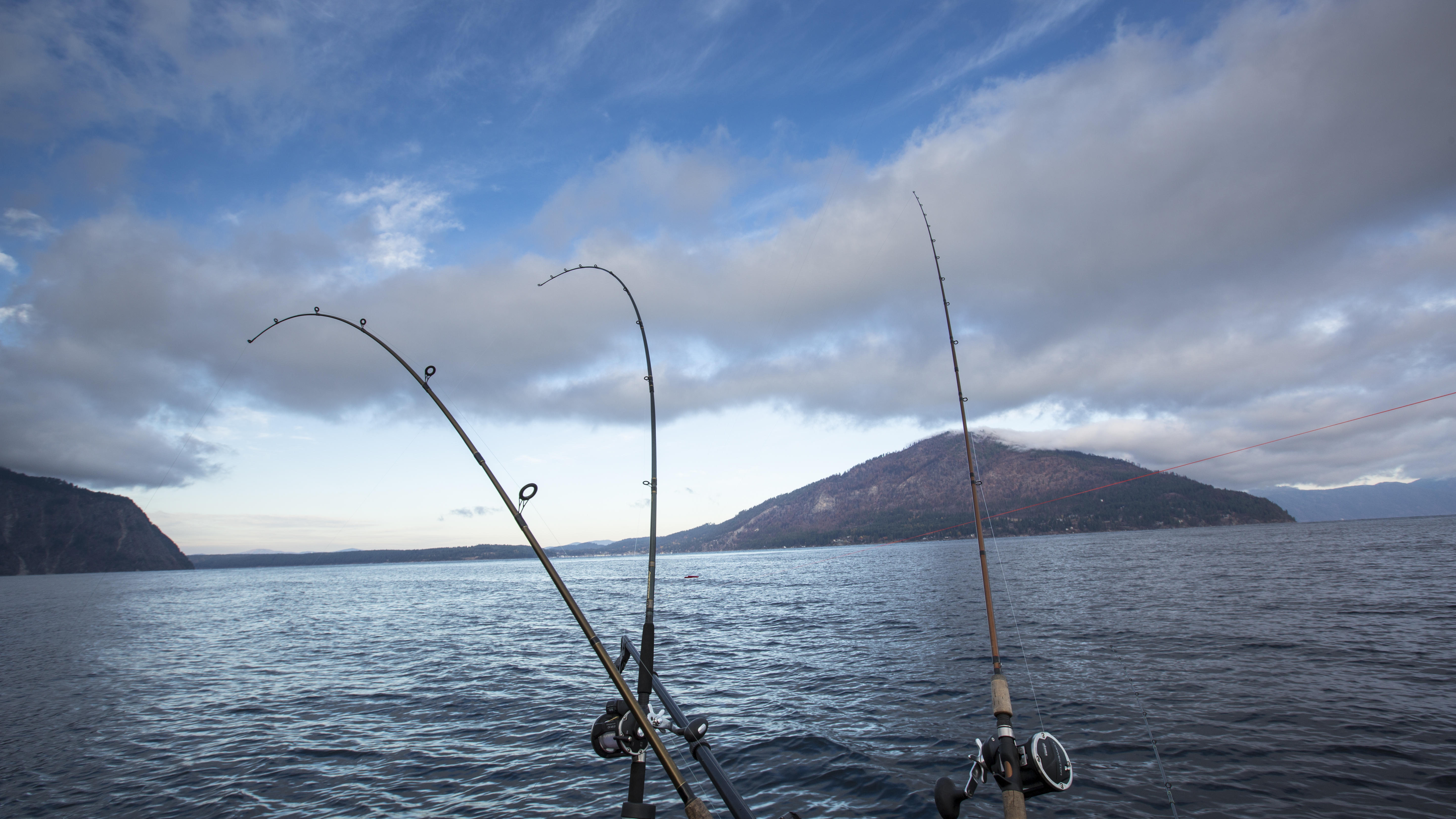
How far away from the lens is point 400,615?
1828 inches

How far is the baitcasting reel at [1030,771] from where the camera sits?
Answer: 15.2 feet

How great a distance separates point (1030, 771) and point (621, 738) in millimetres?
3910

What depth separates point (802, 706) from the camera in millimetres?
15195

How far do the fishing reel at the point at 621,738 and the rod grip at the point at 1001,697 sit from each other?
340 cm

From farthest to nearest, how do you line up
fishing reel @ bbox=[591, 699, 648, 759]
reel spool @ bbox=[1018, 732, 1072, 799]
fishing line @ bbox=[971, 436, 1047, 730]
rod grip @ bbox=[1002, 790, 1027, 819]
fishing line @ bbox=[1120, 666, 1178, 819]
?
fishing line @ bbox=[971, 436, 1047, 730]
fishing line @ bbox=[1120, 666, 1178, 819]
fishing reel @ bbox=[591, 699, 648, 759]
reel spool @ bbox=[1018, 732, 1072, 799]
rod grip @ bbox=[1002, 790, 1027, 819]

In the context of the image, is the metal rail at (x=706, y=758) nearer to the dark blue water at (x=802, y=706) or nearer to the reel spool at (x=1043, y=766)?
the reel spool at (x=1043, y=766)

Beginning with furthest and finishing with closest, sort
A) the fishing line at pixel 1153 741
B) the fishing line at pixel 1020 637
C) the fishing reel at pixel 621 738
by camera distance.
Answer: the fishing line at pixel 1020 637 → the fishing line at pixel 1153 741 → the fishing reel at pixel 621 738

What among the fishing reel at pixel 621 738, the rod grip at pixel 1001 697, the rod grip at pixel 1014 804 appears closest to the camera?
the rod grip at pixel 1014 804

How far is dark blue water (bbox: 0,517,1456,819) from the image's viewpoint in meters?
10.2

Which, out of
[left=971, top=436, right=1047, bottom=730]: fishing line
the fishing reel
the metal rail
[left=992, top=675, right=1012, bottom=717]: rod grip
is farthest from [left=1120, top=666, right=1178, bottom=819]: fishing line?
the fishing reel

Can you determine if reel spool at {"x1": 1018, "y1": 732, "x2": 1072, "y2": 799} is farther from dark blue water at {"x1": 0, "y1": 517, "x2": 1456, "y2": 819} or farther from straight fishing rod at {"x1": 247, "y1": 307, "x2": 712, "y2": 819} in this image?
dark blue water at {"x1": 0, "y1": 517, "x2": 1456, "y2": 819}

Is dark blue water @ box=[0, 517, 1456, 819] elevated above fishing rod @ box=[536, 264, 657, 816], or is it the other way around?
fishing rod @ box=[536, 264, 657, 816]

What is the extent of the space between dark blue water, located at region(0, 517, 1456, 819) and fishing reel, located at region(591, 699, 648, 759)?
3983 millimetres

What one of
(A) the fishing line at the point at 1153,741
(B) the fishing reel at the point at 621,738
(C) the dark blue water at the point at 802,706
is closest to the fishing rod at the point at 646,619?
(B) the fishing reel at the point at 621,738
